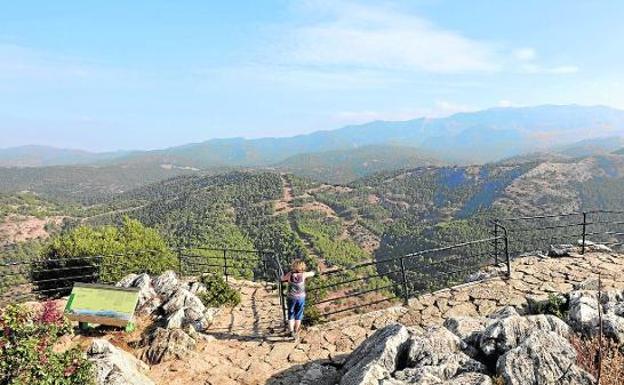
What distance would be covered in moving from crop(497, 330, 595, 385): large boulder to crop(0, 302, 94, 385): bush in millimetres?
6122

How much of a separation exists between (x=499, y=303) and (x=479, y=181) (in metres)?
165

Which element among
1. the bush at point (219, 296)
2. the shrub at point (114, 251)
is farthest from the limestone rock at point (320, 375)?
the shrub at point (114, 251)

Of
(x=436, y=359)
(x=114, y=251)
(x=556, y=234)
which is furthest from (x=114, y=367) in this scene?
(x=556, y=234)

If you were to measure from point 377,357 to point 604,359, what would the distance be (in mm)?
3343

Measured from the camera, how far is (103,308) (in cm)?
1098

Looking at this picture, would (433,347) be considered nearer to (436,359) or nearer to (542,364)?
(436,359)

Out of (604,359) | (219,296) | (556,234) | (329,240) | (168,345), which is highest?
(604,359)

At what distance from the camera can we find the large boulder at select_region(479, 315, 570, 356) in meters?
7.32

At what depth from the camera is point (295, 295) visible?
403 inches

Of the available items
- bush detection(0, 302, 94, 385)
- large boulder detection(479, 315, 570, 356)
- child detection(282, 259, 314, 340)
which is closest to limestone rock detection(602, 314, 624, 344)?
large boulder detection(479, 315, 570, 356)

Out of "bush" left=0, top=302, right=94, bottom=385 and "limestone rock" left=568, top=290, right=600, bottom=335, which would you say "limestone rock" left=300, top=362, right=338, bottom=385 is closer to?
"bush" left=0, top=302, right=94, bottom=385

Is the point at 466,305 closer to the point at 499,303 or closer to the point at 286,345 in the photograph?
the point at 499,303

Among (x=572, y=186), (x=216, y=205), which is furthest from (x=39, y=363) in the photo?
(x=572, y=186)

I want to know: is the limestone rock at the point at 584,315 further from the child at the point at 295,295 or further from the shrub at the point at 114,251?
the shrub at the point at 114,251
